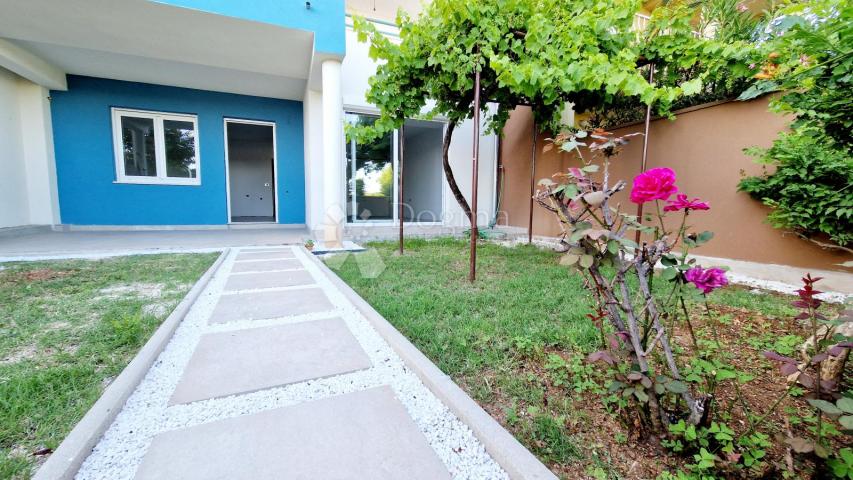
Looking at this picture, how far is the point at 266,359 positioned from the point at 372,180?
568 centimetres

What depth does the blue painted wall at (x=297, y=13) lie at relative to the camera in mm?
4273

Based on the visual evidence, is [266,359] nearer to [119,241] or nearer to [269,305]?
[269,305]

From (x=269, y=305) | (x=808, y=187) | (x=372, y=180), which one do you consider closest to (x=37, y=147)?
(x=372, y=180)

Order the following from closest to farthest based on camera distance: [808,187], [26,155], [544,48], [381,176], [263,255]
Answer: [808,187] → [544,48] → [263,255] → [26,155] → [381,176]

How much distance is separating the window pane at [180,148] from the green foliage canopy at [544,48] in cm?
566

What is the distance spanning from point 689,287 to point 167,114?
9.21m

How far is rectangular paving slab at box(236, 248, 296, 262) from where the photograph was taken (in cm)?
455

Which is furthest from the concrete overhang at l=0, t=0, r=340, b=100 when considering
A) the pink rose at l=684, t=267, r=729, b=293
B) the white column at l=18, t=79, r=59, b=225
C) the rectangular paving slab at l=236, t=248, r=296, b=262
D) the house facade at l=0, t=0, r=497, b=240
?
the pink rose at l=684, t=267, r=729, b=293

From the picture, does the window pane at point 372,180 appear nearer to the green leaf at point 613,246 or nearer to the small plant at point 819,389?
the green leaf at point 613,246

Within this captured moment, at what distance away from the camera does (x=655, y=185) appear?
102 cm

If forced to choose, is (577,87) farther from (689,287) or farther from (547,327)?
(689,287)

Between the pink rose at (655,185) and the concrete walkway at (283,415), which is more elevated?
the pink rose at (655,185)

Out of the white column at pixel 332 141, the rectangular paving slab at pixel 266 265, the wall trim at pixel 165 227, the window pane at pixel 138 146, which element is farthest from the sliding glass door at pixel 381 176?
the window pane at pixel 138 146

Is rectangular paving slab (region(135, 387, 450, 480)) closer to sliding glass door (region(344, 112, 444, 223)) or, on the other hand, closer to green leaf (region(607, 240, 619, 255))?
green leaf (region(607, 240, 619, 255))
